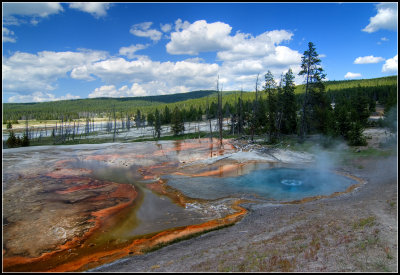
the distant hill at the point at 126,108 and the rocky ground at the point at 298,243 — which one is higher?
the distant hill at the point at 126,108

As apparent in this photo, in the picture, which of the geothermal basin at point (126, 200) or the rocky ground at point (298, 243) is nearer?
the rocky ground at point (298, 243)

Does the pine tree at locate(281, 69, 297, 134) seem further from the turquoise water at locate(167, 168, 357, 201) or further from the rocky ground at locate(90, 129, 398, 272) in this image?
the rocky ground at locate(90, 129, 398, 272)

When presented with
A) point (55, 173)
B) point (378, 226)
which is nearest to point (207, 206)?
point (378, 226)

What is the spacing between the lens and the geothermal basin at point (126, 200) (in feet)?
31.7

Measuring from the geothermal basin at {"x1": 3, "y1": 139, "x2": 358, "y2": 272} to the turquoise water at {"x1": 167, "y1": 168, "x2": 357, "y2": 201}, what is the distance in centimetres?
7

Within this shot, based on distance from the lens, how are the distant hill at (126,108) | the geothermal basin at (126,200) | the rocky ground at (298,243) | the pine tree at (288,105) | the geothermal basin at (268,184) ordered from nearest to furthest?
1. the rocky ground at (298,243)
2. the geothermal basin at (126,200)
3. the geothermal basin at (268,184)
4. the pine tree at (288,105)
5. the distant hill at (126,108)

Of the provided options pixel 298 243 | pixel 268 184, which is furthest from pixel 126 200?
pixel 298 243

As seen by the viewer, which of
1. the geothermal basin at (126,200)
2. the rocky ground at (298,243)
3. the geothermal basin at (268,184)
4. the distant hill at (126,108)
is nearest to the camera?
the rocky ground at (298,243)

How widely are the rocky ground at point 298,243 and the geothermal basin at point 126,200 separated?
1.35m

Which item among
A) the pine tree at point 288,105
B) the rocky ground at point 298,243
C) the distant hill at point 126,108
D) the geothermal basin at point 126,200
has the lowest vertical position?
the geothermal basin at point 126,200

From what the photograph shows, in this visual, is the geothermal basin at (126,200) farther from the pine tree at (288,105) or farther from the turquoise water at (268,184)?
the pine tree at (288,105)

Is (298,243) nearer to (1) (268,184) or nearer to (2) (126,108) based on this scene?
(1) (268,184)

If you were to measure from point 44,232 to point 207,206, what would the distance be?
26.6 feet

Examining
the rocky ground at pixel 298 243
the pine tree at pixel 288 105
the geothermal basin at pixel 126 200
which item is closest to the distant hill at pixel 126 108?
the pine tree at pixel 288 105
